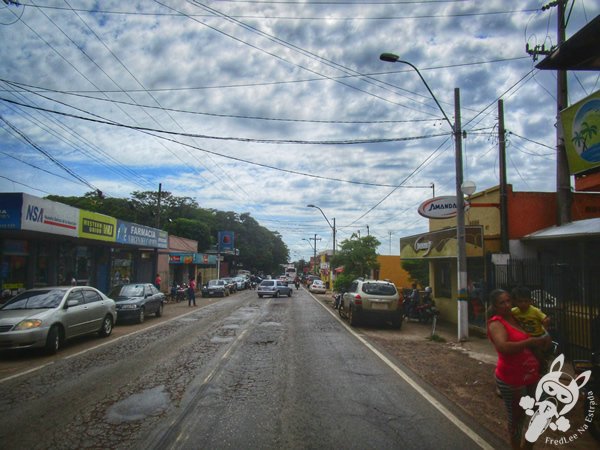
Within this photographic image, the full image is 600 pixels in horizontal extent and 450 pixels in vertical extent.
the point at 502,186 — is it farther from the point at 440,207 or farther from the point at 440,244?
the point at 440,244

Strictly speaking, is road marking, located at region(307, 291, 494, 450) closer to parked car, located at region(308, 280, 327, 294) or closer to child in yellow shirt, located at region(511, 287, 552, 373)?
child in yellow shirt, located at region(511, 287, 552, 373)

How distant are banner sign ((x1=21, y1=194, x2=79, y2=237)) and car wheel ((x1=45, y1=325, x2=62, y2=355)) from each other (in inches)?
233

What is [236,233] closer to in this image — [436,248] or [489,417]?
[436,248]

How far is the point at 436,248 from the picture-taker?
1780cm

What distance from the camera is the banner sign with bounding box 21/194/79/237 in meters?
14.8

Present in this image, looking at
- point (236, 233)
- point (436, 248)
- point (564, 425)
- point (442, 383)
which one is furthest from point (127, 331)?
point (236, 233)

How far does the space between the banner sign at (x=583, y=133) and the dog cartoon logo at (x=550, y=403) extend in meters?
4.68

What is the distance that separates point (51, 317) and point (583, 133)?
38.7 feet

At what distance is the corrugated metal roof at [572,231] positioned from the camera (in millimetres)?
11867

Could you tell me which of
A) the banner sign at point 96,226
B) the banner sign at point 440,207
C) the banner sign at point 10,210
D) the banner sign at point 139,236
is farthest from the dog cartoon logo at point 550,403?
the banner sign at point 139,236

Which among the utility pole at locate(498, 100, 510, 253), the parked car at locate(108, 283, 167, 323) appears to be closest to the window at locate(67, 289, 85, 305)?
the parked car at locate(108, 283, 167, 323)

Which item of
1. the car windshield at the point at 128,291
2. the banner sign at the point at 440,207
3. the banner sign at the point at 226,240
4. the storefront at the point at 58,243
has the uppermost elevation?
the banner sign at the point at 226,240

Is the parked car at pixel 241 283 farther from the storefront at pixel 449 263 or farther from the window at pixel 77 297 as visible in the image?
the window at pixel 77 297

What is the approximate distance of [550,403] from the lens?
5.16 m
